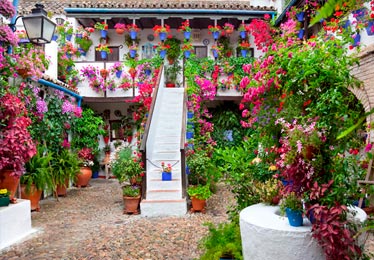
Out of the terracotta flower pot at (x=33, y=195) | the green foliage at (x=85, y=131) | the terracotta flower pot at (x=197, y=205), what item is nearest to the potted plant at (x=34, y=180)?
the terracotta flower pot at (x=33, y=195)

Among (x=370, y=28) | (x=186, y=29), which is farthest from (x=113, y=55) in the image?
(x=370, y=28)

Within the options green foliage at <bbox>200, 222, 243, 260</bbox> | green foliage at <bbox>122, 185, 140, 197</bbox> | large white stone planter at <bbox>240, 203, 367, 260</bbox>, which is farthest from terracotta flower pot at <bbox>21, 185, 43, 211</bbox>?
large white stone planter at <bbox>240, 203, 367, 260</bbox>

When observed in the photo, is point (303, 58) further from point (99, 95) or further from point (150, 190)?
point (99, 95)

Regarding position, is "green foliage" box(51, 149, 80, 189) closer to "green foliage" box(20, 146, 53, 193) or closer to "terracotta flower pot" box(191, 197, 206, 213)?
"green foliage" box(20, 146, 53, 193)

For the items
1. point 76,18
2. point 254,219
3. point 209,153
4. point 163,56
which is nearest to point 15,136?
point 254,219

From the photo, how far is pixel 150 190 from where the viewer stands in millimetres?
7227

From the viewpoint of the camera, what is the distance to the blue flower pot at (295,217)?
123 inches

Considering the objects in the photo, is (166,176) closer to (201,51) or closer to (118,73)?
(118,73)

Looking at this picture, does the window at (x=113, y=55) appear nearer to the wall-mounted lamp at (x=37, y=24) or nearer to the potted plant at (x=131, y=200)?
the potted plant at (x=131, y=200)

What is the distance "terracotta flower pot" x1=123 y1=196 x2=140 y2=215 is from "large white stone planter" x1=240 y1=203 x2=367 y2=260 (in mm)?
3896

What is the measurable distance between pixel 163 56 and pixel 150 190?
21.1 feet

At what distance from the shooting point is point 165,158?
337 inches

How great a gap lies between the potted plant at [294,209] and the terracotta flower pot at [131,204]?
430 centimetres

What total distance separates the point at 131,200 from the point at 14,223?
7.48 feet
